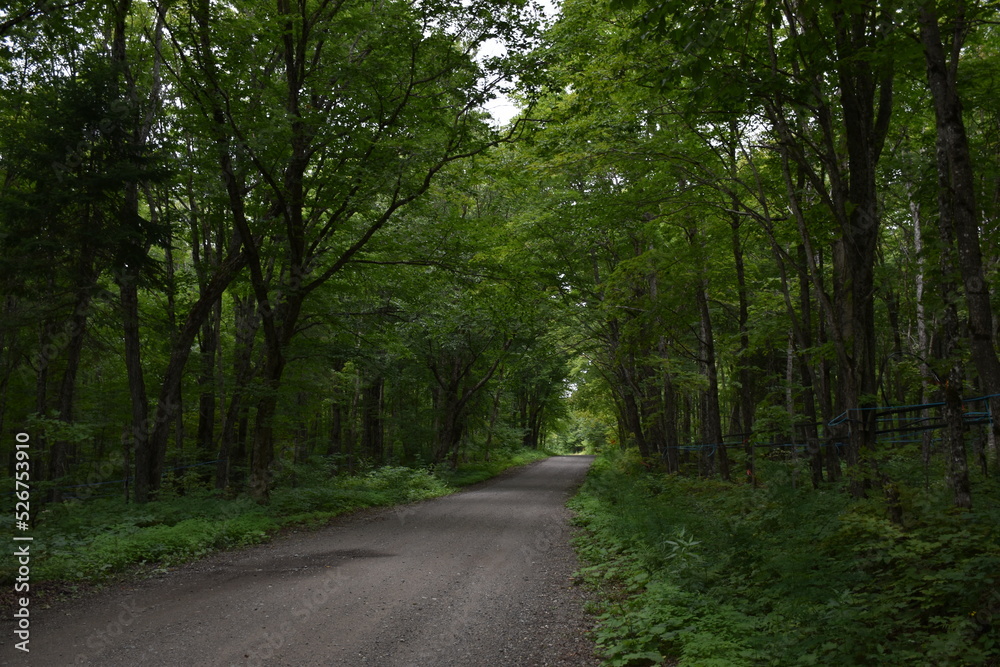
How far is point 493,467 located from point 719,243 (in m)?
20.6

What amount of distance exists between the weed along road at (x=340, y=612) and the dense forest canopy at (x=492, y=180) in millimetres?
3240

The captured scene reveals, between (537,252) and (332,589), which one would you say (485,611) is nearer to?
(332,589)

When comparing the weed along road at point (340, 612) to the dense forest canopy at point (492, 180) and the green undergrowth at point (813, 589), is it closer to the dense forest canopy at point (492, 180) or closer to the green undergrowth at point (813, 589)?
the green undergrowth at point (813, 589)

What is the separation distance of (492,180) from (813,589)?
426 inches

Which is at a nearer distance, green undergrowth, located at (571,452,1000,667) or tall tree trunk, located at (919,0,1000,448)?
green undergrowth, located at (571,452,1000,667)

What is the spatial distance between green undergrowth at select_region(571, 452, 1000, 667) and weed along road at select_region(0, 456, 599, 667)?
0.70 metres

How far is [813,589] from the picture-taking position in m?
4.88

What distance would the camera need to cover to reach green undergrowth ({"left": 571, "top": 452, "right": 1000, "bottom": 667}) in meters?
3.80

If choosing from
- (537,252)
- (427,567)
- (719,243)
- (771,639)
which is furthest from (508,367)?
(771,639)

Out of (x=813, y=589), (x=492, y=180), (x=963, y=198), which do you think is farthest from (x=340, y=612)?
(x=492, y=180)

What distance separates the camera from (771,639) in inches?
170

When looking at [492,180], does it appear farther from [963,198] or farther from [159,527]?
[963,198]

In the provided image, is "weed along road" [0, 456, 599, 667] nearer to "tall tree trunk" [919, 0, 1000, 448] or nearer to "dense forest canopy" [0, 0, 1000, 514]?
"dense forest canopy" [0, 0, 1000, 514]

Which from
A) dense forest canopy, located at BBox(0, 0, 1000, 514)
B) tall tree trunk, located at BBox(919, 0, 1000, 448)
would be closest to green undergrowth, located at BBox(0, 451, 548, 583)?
dense forest canopy, located at BBox(0, 0, 1000, 514)
